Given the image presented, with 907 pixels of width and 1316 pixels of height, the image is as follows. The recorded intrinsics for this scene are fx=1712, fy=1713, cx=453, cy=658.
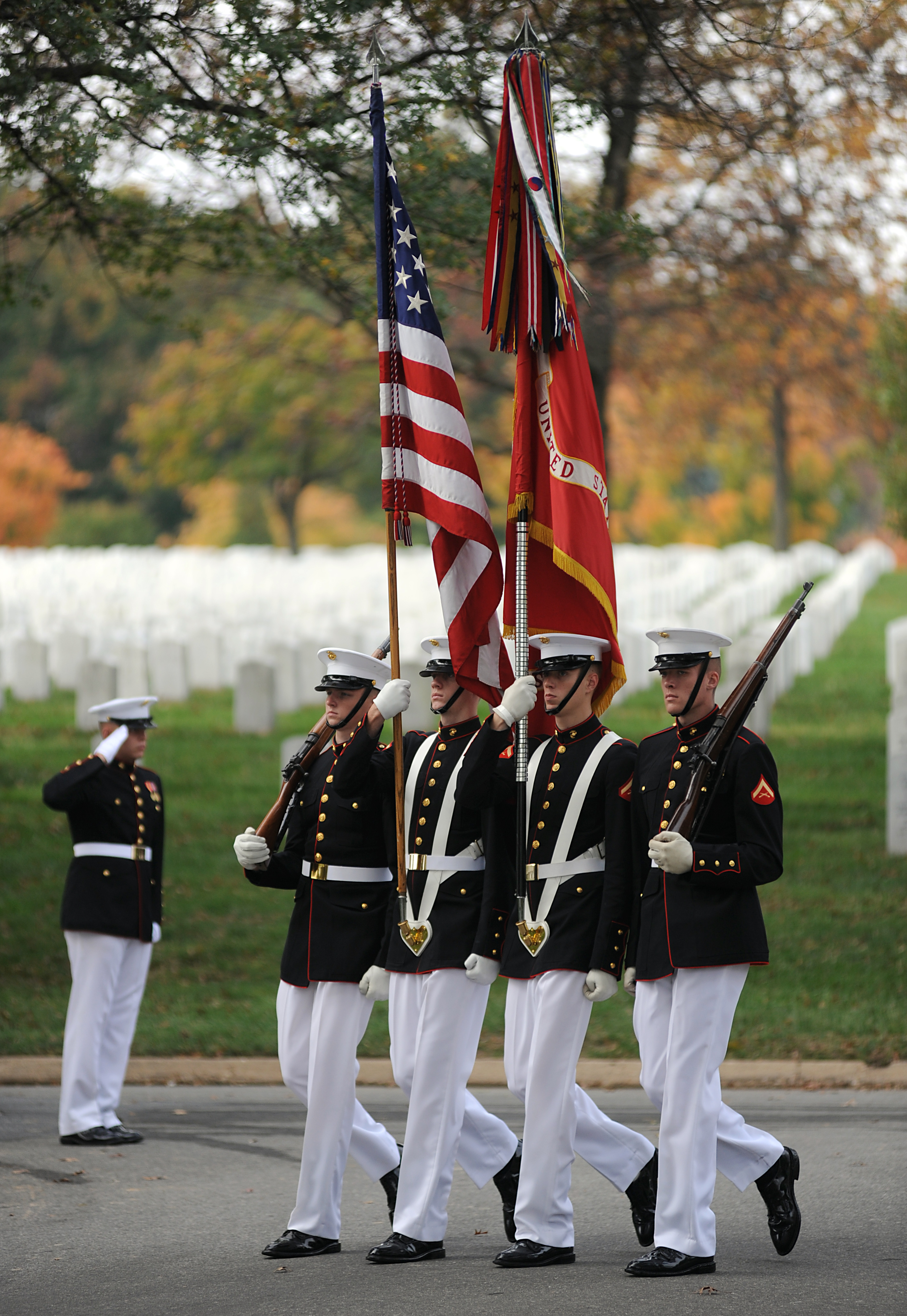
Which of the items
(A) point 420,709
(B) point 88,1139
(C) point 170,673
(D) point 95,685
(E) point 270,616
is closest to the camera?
(B) point 88,1139

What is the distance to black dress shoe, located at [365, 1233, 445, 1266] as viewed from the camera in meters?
5.78

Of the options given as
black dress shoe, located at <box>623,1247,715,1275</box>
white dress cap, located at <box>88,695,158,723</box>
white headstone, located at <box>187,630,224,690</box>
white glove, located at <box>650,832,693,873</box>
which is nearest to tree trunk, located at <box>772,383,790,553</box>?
white headstone, located at <box>187,630,224,690</box>

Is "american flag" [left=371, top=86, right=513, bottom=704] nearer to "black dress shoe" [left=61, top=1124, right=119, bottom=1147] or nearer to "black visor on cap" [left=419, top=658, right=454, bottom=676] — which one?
"black visor on cap" [left=419, top=658, right=454, bottom=676]

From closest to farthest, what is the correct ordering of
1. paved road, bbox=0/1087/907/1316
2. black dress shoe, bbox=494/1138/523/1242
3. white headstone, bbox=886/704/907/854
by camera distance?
paved road, bbox=0/1087/907/1316
black dress shoe, bbox=494/1138/523/1242
white headstone, bbox=886/704/907/854

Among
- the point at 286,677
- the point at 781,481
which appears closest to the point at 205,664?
the point at 286,677

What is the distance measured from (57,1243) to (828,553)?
4512 cm

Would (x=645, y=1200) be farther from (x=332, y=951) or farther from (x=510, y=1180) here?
(x=332, y=951)

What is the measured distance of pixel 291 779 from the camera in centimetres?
652

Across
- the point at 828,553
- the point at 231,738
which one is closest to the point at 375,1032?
the point at 231,738

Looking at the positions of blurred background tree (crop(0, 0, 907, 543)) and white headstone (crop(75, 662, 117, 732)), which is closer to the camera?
blurred background tree (crop(0, 0, 907, 543))

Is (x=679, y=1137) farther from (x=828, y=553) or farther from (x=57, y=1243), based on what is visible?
(x=828, y=553)

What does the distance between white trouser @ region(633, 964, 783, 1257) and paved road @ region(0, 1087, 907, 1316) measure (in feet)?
0.70

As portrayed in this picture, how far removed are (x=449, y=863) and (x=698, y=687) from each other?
1.11 m

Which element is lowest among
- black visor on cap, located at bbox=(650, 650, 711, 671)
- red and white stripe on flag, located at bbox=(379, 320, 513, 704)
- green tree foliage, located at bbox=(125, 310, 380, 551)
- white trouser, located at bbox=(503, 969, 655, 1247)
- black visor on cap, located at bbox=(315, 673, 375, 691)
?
white trouser, located at bbox=(503, 969, 655, 1247)
